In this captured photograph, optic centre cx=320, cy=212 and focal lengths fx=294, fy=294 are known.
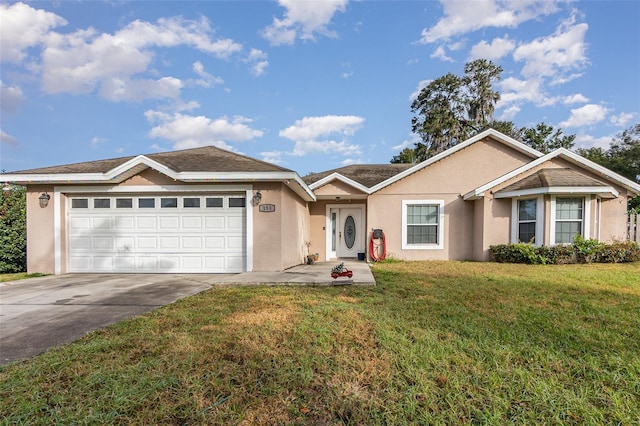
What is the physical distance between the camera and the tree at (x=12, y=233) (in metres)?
8.75

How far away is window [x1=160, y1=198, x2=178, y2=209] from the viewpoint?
830 cm

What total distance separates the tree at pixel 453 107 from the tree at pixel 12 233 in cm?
2575

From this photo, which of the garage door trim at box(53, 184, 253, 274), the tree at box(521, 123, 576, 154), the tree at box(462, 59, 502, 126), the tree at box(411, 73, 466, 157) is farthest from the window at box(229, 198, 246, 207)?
the tree at box(521, 123, 576, 154)

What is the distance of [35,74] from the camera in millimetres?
11766

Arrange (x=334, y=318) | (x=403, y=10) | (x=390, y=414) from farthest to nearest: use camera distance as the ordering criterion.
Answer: (x=403, y=10)
(x=334, y=318)
(x=390, y=414)

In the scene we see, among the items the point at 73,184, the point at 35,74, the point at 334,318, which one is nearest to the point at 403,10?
the point at 334,318

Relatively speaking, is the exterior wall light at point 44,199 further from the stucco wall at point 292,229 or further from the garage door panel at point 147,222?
the stucco wall at point 292,229

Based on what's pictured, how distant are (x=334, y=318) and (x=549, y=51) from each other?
17.7 meters

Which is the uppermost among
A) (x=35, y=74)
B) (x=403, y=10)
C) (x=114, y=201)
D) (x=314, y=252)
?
(x=403, y=10)

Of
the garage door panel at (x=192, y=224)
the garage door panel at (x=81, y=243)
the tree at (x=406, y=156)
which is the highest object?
the tree at (x=406, y=156)

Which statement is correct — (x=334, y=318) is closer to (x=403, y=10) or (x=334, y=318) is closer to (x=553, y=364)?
(x=553, y=364)

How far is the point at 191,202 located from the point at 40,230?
170 inches

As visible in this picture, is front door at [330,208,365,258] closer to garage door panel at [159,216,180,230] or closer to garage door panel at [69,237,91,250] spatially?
garage door panel at [159,216,180,230]

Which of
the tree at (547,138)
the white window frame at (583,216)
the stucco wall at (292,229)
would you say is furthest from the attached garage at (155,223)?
the tree at (547,138)
